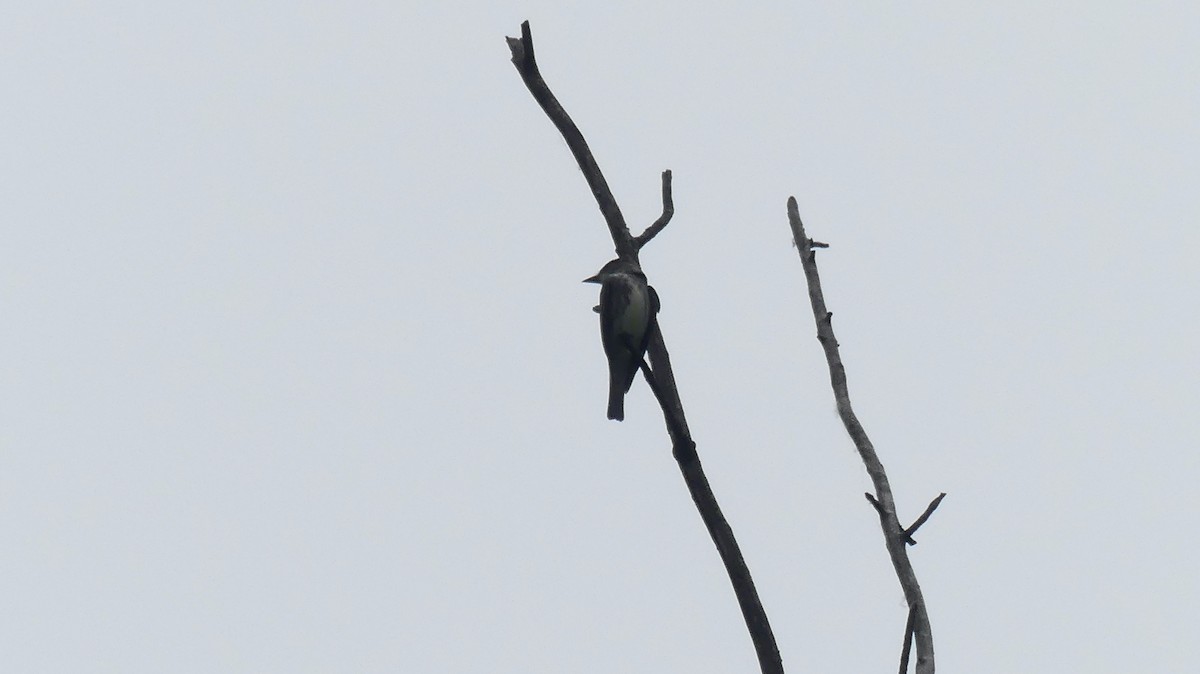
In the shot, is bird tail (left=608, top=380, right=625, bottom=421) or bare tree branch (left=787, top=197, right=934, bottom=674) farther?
bird tail (left=608, top=380, right=625, bottom=421)

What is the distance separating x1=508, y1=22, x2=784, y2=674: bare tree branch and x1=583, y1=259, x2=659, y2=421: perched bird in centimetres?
33

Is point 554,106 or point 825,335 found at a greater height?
point 554,106

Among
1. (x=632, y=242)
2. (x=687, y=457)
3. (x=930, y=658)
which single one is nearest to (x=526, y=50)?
(x=632, y=242)

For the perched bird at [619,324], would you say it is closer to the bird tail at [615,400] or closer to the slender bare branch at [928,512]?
the bird tail at [615,400]

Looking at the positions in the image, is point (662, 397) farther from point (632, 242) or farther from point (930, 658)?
point (930, 658)

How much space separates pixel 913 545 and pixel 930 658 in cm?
49

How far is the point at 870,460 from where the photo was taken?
220 inches

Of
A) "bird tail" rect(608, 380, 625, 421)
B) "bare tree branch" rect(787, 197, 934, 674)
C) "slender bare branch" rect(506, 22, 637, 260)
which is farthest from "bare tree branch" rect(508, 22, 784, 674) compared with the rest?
"bird tail" rect(608, 380, 625, 421)

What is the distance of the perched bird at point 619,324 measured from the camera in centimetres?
619

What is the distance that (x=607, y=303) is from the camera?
6.37 metres

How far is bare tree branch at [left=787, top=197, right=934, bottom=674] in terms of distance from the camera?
200 inches

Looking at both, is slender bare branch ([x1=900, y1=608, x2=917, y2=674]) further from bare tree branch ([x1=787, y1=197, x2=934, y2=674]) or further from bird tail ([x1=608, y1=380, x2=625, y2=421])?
bird tail ([x1=608, y1=380, x2=625, y2=421])

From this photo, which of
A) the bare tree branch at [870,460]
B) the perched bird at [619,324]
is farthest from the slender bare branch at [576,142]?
the bare tree branch at [870,460]

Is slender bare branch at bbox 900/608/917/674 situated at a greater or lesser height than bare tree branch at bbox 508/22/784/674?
lesser
